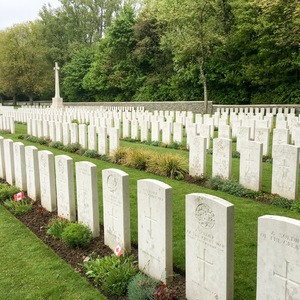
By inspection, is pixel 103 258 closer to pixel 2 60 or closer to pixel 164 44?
pixel 164 44

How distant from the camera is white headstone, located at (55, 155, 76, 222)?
15.8 feet

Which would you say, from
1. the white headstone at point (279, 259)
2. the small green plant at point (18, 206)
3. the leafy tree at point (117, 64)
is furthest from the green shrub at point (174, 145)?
the leafy tree at point (117, 64)

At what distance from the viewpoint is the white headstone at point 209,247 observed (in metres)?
2.72

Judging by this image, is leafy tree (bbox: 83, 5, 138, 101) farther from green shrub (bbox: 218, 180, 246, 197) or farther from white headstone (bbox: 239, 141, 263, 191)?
green shrub (bbox: 218, 180, 246, 197)

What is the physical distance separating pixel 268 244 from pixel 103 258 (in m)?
2.08

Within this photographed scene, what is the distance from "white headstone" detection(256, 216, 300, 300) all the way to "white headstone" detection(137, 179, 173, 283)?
3.29ft

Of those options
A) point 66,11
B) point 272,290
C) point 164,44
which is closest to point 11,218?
point 272,290

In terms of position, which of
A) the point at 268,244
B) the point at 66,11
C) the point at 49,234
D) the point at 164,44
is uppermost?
the point at 66,11

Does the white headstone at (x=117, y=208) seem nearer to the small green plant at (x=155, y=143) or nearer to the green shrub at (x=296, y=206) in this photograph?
the green shrub at (x=296, y=206)

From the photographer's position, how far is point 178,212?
5340 mm

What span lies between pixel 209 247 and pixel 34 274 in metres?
2.12

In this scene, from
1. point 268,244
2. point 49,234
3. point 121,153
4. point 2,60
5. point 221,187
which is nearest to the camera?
point 268,244

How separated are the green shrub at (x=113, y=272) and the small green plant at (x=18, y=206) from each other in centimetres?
217

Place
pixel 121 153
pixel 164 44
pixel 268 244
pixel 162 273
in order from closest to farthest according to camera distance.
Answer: pixel 268 244 → pixel 162 273 → pixel 121 153 → pixel 164 44
